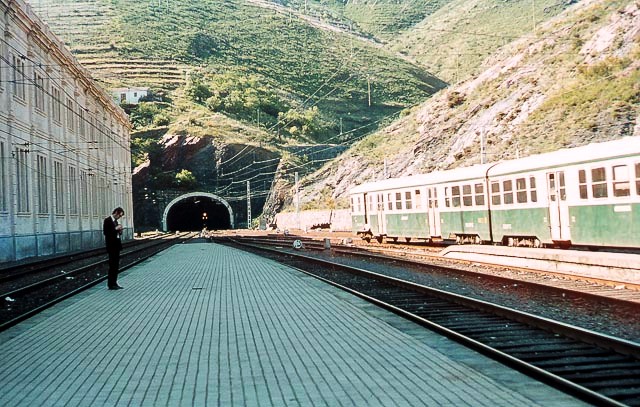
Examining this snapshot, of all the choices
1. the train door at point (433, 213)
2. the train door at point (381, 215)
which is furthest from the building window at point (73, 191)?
the train door at point (433, 213)

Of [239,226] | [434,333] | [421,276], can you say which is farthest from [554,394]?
[239,226]

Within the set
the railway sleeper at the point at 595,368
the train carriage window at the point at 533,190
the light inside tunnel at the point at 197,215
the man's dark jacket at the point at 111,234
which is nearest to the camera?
the railway sleeper at the point at 595,368

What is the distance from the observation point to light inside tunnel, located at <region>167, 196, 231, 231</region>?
102 meters

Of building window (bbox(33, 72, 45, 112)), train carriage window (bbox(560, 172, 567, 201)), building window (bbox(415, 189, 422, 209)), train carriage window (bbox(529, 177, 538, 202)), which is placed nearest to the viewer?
train carriage window (bbox(560, 172, 567, 201))

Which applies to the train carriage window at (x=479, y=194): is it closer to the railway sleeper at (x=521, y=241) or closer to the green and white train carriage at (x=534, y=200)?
the green and white train carriage at (x=534, y=200)

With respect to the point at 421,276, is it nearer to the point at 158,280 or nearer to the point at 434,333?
the point at 158,280

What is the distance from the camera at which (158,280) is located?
21578 mm

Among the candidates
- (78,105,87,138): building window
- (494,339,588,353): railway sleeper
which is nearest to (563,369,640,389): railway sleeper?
(494,339,588,353): railway sleeper

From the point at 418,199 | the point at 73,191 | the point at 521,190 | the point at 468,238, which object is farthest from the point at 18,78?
the point at 521,190

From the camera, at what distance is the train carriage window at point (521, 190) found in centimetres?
2391

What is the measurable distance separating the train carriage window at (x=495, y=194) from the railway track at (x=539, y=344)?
1145 centimetres

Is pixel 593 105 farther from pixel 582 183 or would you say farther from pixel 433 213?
pixel 582 183

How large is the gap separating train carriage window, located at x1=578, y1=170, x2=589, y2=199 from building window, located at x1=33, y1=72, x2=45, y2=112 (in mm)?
32169

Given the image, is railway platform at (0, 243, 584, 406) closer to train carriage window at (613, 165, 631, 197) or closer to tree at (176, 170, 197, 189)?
train carriage window at (613, 165, 631, 197)
